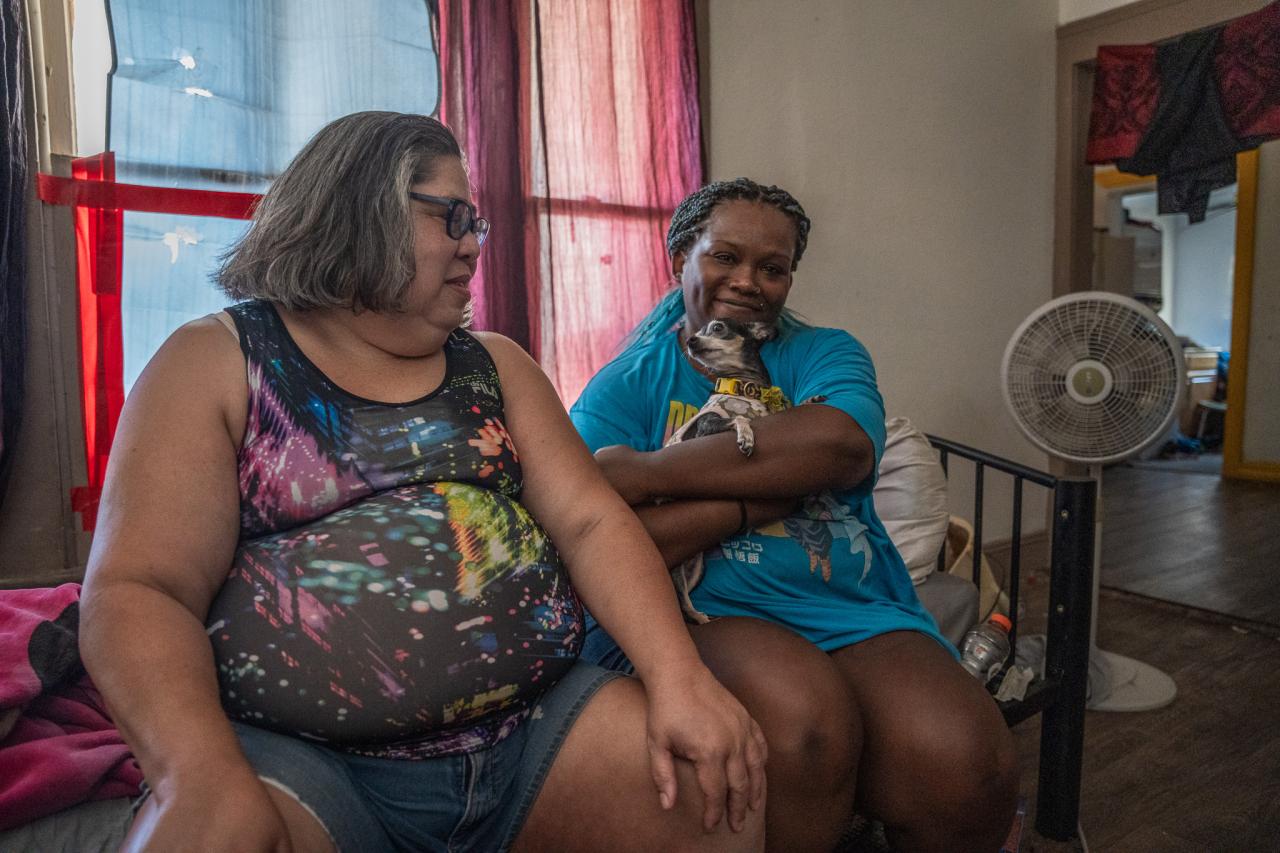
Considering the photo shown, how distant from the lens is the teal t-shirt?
1.38m

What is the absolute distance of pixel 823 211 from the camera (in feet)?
10.4

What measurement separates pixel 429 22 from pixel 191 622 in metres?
1.81

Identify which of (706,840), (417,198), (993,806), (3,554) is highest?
(417,198)

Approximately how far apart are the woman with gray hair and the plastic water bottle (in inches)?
35.8

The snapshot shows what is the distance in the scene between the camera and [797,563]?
1380 mm

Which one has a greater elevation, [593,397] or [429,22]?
[429,22]

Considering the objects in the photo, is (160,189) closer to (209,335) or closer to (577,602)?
(209,335)

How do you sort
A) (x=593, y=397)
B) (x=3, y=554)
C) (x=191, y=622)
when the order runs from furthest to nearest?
(x=3, y=554), (x=593, y=397), (x=191, y=622)

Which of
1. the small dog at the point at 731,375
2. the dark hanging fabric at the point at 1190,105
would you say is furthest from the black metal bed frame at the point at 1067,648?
the dark hanging fabric at the point at 1190,105

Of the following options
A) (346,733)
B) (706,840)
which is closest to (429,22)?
(346,733)

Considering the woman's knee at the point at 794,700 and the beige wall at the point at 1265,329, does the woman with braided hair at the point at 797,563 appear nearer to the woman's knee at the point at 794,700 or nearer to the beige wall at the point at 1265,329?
the woman's knee at the point at 794,700

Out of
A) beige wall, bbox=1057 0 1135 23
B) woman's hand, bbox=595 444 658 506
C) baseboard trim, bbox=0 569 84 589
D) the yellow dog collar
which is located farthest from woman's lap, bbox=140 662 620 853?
beige wall, bbox=1057 0 1135 23

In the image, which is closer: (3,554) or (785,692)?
(785,692)

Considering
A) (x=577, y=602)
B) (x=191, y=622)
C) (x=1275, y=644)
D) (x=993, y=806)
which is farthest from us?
(x=1275, y=644)
